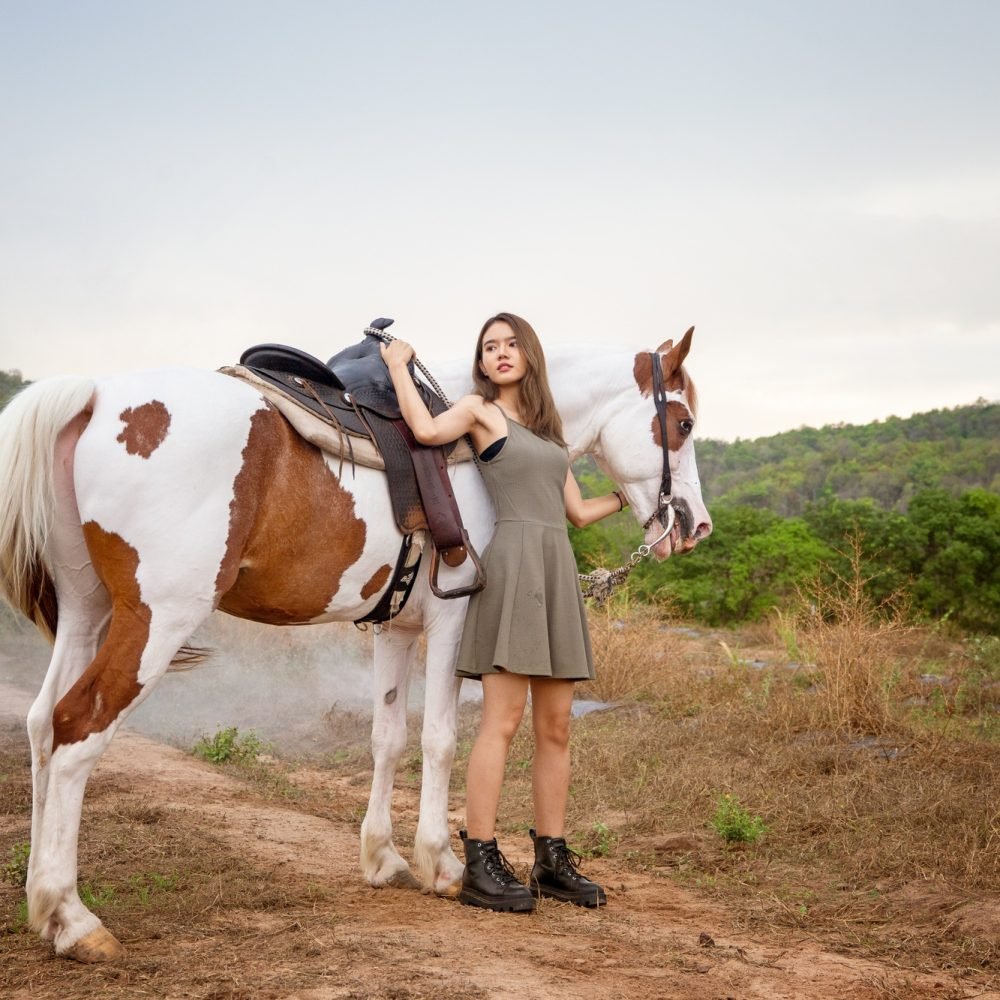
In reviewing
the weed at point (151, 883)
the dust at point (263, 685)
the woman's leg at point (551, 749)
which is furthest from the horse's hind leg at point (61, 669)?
the dust at point (263, 685)

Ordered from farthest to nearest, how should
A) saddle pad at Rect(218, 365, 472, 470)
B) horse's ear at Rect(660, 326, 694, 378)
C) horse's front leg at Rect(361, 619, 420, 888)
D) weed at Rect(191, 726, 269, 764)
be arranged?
weed at Rect(191, 726, 269, 764), horse's ear at Rect(660, 326, 694, 378), horse's front leg at Rect(361, 619, 420, 888), saddle pad at Rect(218, 365, 472, 470)

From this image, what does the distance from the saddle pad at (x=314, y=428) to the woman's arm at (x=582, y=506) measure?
89 centimetres

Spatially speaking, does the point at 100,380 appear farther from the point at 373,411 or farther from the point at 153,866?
the point at 153,866

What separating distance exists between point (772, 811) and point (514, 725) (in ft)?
6.70

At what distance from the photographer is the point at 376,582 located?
3.53 meters

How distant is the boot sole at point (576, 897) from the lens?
3.74 meters

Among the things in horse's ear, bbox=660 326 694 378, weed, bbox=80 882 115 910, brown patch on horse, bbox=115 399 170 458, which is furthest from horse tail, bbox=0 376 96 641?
horse's ear, bbox=660 326 694 378

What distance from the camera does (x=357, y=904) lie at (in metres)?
3.65

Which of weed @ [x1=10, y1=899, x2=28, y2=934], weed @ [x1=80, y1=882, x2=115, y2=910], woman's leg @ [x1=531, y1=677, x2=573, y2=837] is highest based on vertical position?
woman's leg @ [x1=531, y1=677, x2=573, y2=837]

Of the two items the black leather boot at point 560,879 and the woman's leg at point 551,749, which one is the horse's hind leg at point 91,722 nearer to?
the woman's leg at point 551,749

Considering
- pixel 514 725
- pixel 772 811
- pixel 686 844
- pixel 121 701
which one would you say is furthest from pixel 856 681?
pixel 121 701

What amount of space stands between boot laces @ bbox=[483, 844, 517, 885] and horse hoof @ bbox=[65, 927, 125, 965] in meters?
1.27

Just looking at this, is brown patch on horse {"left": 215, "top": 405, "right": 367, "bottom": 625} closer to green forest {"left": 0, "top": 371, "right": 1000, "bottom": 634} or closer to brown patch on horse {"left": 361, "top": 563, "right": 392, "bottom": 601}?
brown patch on horse {"left": 361, "top": 563, "right": 392, "bottom": 601}

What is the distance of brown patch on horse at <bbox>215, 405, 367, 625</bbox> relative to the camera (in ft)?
10.3
